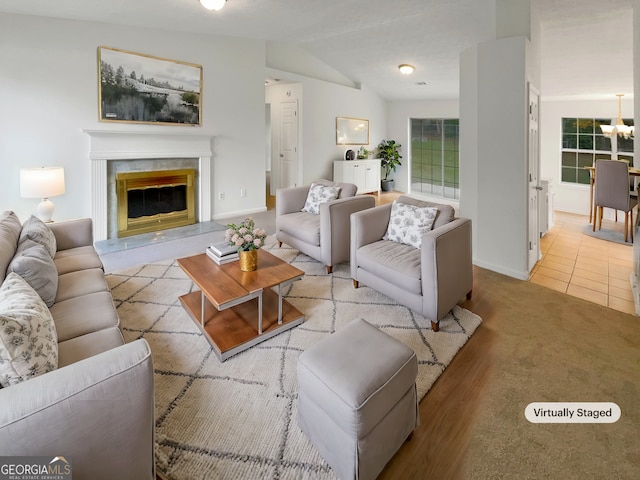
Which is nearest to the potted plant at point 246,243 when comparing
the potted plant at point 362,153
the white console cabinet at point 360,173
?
the white console cabinet at point 360,173

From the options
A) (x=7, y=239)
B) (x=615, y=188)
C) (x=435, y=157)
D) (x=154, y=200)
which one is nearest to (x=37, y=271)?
(x=7, y=239)

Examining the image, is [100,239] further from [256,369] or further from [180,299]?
[256,369]

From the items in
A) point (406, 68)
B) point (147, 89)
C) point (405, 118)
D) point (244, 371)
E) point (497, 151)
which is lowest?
point (244, 371)

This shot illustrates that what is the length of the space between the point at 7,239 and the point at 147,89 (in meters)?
3.23

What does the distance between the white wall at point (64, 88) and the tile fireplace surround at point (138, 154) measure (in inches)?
3.9

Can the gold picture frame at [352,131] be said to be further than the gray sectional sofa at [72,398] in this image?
Yes

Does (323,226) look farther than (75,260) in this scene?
Yes

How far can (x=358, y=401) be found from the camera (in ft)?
4.23

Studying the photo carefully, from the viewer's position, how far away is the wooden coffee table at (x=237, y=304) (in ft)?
7.31

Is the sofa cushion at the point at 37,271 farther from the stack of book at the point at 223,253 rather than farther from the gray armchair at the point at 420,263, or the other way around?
the gray armchair at the point at 420,263

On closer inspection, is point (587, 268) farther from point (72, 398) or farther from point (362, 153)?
point (362, 153)

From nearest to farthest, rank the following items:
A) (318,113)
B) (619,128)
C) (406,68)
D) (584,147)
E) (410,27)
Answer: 1. (410,27)
2. (619,128)
3. (406,68)
4. (584,147)
5. (318,113)

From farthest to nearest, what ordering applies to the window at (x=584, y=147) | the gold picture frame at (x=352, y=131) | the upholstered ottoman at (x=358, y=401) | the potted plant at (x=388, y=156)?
1. the potted plant at (x=388, y=156)
2. the gold picture frame at (x=352, y=131)
3. the window at (x=584, y=147)
4. the upholstered ottoman at (x=358, y=401)

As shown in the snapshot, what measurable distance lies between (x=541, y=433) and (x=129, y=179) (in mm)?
5058
